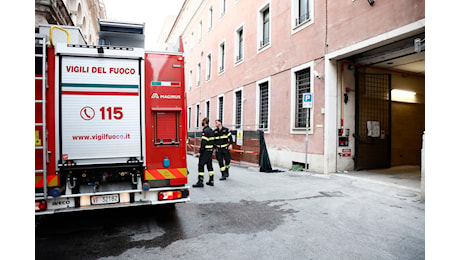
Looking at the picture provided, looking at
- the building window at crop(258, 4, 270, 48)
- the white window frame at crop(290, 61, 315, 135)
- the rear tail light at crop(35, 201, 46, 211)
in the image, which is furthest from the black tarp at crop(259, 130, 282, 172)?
the rear tail light at crop(35, 201, 46, 211)

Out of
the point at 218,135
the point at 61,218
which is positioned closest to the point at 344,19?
the point at 218,135

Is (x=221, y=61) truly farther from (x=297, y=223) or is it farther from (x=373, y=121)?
(x=297, y=223)

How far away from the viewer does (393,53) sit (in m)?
8.69

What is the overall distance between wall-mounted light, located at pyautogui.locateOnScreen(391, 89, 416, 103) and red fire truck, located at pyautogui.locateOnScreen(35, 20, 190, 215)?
10.1m

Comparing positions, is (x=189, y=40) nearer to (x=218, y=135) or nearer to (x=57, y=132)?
(x=218, y=135)

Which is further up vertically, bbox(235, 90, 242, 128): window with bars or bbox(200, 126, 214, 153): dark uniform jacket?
bbox(235, 90, 242, 128): window with bars

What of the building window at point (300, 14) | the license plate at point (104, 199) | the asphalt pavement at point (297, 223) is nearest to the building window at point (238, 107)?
the building window at point (300, 14)

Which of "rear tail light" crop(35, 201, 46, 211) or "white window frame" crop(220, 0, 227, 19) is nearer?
"rear tail light" crop(35, 201, 46, 211)

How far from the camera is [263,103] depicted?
15.2 metres

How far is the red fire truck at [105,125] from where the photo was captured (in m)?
4.02

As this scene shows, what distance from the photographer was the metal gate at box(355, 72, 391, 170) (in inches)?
412

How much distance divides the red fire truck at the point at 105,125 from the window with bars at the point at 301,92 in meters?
7.97

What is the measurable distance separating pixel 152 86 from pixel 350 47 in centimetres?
708

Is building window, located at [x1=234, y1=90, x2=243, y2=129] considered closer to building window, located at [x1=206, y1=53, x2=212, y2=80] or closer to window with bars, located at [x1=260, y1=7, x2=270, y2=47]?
window with bars, located at [x1=260, y1=7, x2=270, y2=47]
